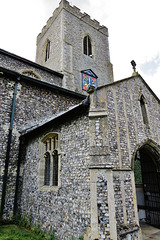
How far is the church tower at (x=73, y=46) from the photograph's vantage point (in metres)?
15.1

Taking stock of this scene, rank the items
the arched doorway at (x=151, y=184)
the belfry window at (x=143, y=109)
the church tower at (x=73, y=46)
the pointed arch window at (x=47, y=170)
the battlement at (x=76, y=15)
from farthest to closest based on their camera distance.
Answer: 1. the battlement at (x=76, y=15)
2. the church tower at (x=73, y=46)
3. the belfry window at (x=143, y=109)
4. the arched doorway at (x=151, y=184)
5. the pointed arch window at (x=47, y=170)

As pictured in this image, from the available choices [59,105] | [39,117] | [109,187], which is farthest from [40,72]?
[109,187]

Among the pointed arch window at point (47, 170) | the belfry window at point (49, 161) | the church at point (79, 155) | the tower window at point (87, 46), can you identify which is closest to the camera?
the church at point (79, 155)

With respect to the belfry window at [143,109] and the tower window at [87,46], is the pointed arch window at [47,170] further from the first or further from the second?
the tower window at [87,46]

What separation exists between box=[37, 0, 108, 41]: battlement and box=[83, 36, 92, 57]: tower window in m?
2.09

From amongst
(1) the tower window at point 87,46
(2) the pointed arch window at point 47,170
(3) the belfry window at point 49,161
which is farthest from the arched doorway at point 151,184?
(1) the tower window at point 87,46

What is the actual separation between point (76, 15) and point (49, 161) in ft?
55.8

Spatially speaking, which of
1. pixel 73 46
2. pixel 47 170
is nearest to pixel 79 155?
pixel 47 170

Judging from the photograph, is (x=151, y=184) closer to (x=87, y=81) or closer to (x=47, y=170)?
(x=47, y=170)

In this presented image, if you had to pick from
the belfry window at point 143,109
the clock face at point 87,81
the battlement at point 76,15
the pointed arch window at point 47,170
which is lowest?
the pointed arch window at point 47,170

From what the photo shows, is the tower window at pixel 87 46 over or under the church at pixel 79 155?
over

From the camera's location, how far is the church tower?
1509cm

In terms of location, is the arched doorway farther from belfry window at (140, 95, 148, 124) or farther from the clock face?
the clock face

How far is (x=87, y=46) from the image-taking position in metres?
17.8
